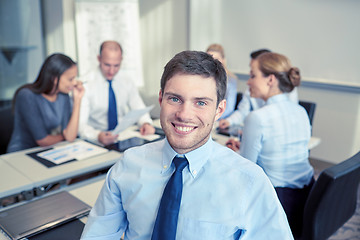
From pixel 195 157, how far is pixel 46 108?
65.5 inches

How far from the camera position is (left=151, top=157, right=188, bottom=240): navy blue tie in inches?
43.3

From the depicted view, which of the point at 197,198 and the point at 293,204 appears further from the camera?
the point at 293,204

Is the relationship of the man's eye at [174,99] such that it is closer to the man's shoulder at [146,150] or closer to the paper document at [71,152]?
the man's shoulder at [146,150]

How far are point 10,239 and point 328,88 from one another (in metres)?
3.60

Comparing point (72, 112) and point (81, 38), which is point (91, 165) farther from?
point (81, 38)

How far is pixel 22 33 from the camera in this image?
16.0ft

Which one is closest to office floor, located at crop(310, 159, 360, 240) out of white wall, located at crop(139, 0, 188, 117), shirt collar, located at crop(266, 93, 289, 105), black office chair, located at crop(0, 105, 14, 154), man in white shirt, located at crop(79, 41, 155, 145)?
shirt collar, located at crop(266, 93, 289, 105)

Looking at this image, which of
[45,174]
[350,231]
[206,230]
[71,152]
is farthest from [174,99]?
[350,231]

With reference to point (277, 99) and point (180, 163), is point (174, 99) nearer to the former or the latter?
point (180, 163)

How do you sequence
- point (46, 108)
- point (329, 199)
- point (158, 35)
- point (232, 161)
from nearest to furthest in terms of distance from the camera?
point (232, 161) → point (329, 199) → point (46, 108) → point (158, 35)

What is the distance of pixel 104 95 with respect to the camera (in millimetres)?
2965

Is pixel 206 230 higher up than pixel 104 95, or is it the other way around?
pixel 104 95

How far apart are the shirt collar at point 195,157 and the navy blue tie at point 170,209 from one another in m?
0.03

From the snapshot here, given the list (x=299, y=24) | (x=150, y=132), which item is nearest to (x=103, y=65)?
(x=150, y=132)
